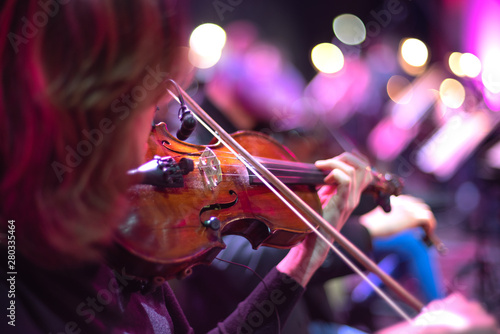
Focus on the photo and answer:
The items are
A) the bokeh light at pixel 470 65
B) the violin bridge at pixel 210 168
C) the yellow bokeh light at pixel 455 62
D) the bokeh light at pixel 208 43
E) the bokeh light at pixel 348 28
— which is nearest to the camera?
the violin bridge at pixel 210 168

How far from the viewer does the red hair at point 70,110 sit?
0.41 meters

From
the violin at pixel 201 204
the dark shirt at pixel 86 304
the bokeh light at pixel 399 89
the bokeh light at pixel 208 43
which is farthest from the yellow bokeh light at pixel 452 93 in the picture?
the dark shirt at pixel 86 304

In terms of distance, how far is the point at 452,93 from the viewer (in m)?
3.63

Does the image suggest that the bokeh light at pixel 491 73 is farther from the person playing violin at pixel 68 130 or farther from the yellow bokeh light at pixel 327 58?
the person playing violin at pixel 68 130

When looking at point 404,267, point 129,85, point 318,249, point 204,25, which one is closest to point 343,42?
point 204,25

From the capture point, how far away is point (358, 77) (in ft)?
12.1

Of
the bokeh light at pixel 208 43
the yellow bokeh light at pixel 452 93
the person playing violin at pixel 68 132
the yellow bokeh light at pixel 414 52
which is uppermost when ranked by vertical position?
the bokeh light at pixel 208 43

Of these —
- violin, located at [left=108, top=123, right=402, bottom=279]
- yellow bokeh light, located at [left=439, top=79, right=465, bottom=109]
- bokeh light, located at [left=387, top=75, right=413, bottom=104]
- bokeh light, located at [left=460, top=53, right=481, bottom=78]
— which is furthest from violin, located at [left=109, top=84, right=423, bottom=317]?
bokeh light, located at [left=460, top=53, right=481, bottom=78]

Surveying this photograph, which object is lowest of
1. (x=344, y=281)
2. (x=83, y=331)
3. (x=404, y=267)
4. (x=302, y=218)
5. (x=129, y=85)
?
(x=344, y=281)

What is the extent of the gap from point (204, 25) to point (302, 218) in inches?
52.3

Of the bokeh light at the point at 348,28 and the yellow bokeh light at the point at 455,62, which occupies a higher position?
the bokeh light at the point at 348,28

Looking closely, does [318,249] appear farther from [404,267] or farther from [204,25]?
[204,25]

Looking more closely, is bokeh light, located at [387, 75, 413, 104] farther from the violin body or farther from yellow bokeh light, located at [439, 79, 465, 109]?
the violin body

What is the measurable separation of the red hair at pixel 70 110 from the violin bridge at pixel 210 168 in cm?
20
